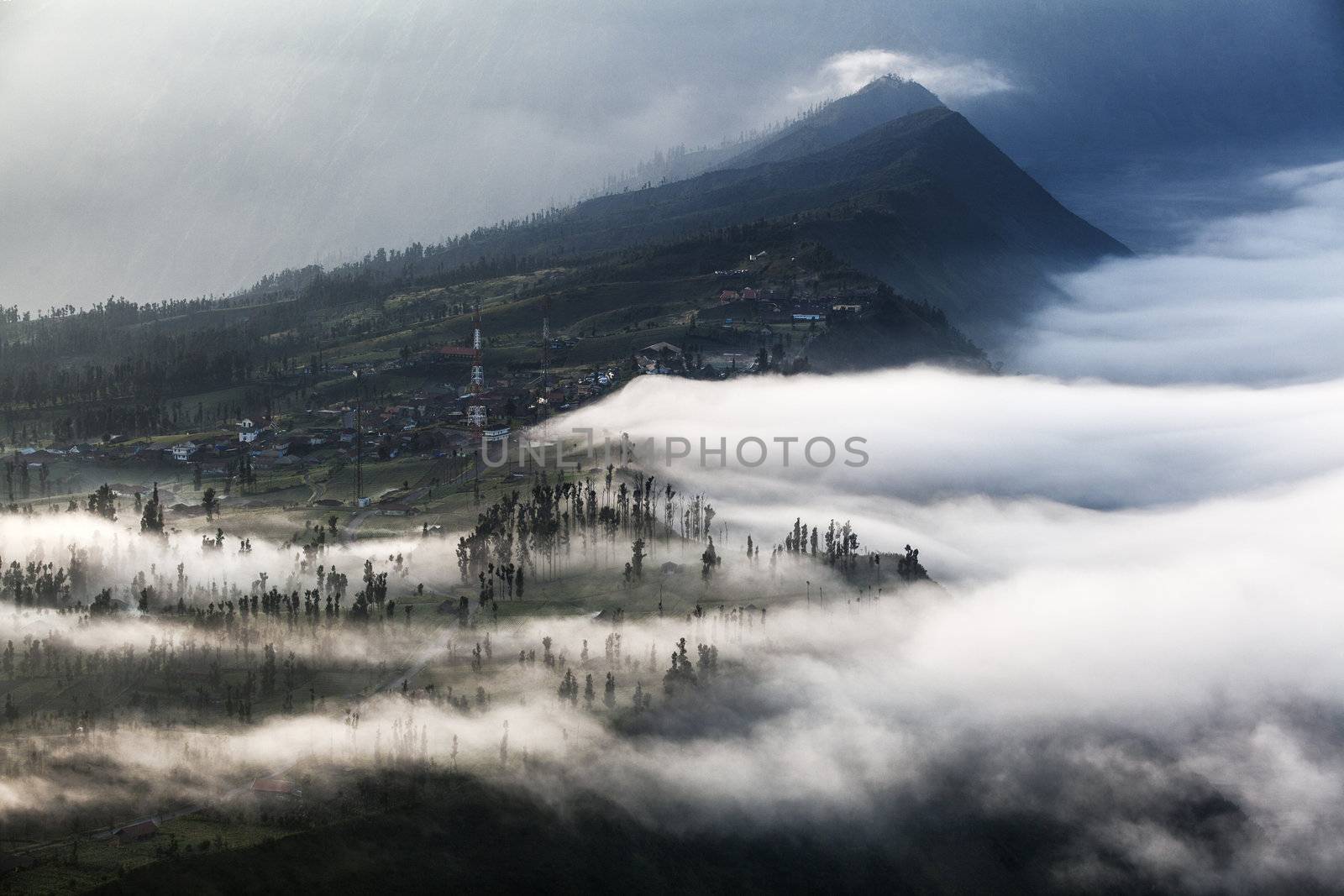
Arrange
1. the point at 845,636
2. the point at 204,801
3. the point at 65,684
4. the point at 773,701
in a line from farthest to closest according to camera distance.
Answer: the point at 845,636 < the point at 773,701 < the point at 65,684 < the point at 204,801

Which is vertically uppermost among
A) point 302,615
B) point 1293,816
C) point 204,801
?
point 302,615

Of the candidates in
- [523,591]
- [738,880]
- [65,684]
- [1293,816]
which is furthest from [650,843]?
[1293,816]

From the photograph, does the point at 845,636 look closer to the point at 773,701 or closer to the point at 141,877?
the point at 773,701

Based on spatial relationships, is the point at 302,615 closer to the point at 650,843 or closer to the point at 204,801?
the point at 204,801

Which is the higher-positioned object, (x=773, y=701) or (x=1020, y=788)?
(x=773, y=701)

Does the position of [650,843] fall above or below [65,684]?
below

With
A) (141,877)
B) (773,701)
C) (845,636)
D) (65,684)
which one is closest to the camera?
(141,877)

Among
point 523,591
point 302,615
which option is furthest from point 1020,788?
point 302,615

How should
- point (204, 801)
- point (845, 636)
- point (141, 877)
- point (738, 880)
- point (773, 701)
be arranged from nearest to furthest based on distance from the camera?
point (141, 877) < point (204, 801) < point (738, 880) < point (773, 701) < point (845, 636)

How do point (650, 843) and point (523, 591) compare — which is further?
point (523, 591)
